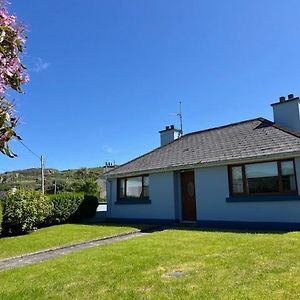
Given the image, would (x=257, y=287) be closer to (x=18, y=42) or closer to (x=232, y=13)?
(x=18, y=42)

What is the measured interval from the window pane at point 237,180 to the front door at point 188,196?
2.59 meters

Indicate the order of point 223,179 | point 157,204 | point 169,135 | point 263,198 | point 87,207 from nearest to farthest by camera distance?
point 263,198 → point 223,179 → point 157,204 → point 87,207 → point 169,135

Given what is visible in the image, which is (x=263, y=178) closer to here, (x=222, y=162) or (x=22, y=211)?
(x=222, y=162)

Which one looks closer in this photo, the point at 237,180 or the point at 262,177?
the point at 262,177

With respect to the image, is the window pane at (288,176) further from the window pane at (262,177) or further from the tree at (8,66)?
the tree at (8,66)

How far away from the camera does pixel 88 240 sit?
49.8ft

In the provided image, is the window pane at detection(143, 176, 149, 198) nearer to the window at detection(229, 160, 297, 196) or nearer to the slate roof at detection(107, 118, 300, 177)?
the slate roof at detection(107, 118, 300, 177)

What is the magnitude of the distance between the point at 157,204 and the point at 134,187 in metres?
2.34

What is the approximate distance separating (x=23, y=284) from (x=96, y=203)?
53.3 feet

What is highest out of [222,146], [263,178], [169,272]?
[222,146]

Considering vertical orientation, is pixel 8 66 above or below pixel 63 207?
above

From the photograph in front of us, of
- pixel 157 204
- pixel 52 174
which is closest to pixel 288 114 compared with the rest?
pixel 157 204

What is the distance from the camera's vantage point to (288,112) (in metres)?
19.4

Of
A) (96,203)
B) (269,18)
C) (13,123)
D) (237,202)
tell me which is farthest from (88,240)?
(13,123)
